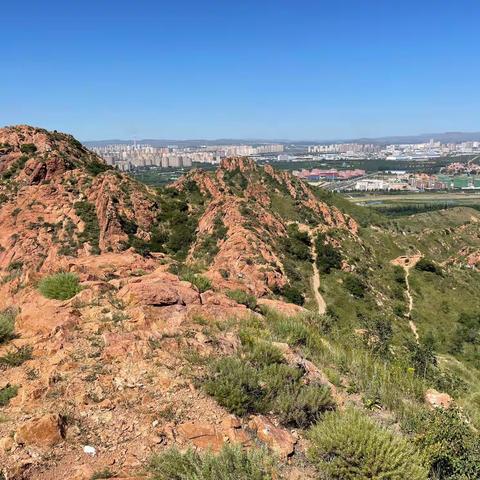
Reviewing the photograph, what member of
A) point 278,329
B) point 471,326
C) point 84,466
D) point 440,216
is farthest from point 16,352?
point 440,216

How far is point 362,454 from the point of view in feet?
22.0

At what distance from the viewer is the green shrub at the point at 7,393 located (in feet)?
26.3

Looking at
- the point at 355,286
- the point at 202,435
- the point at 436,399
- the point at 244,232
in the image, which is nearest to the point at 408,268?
the point at 355,286

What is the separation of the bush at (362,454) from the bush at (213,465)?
97 centimetres

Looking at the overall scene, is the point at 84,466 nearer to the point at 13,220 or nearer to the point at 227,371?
the point at 227,371

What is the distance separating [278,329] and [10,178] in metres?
48.3

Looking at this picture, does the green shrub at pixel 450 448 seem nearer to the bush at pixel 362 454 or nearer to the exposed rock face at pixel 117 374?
the bush at pixel 362 454

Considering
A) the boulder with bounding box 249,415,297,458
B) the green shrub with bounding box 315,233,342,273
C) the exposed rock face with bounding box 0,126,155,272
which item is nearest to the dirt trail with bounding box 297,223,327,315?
the green shrub with bounding box 315,233,342,273

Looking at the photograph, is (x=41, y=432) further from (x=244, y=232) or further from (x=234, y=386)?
(x=244, y=232)

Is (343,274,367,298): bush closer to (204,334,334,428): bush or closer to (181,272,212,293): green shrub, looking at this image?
(181,272,212,293): green shrub

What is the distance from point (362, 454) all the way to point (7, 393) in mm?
6386

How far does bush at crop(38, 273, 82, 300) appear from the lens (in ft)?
43.0

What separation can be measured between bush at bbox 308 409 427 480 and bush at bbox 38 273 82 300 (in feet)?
28.5

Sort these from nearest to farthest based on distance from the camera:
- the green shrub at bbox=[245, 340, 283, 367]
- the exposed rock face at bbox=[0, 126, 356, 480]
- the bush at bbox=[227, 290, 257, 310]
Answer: the exposed rock face at bbox=[0, 126, 356, 480] < the green shrub at bbox=[245, 340, 283, 367] < the bush at bbox=[227, 290, 257, 310]
